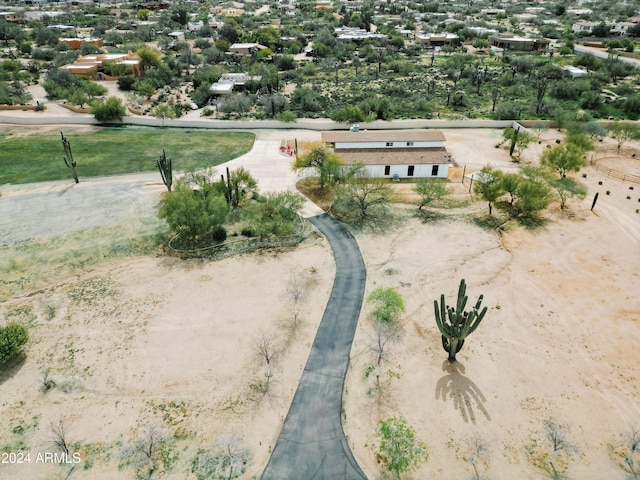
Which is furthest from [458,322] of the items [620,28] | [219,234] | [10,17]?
[10,17]

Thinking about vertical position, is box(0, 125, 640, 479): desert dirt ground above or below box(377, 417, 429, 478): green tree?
below

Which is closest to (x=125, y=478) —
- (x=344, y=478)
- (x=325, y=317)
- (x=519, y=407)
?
(x=344, y=478)

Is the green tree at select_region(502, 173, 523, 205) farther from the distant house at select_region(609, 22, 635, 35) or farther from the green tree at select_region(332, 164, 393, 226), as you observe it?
the distant house at select_region(609, 22, 635, 35)

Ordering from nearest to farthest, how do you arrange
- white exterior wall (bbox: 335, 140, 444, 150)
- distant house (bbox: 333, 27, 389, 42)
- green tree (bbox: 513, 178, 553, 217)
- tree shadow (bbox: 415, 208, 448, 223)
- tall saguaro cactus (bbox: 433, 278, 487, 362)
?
tall saguaro cactus (bbox: 433, 278, 487, 362) → green tree (bbox: 513, 178, 553, 217) → tree shadow (bbox: 415, 208, 448, 223) → white exterior wall (bbox: 335, 140, 444, 150) → distant house (bbox: 333, 27, 389, 42)

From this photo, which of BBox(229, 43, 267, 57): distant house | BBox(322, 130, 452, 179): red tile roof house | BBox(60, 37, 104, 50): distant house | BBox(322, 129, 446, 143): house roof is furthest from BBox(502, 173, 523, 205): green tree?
BBox(60, 37, 104, 50): distant house

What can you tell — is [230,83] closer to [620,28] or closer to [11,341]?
[11,341]

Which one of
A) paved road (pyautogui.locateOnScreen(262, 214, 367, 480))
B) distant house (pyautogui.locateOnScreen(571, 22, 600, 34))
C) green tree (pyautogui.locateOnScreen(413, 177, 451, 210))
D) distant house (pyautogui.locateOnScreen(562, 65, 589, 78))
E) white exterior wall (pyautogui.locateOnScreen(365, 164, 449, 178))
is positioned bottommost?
paved road (pyautogui.locateOnScreen(262, 214, 367, 480))
